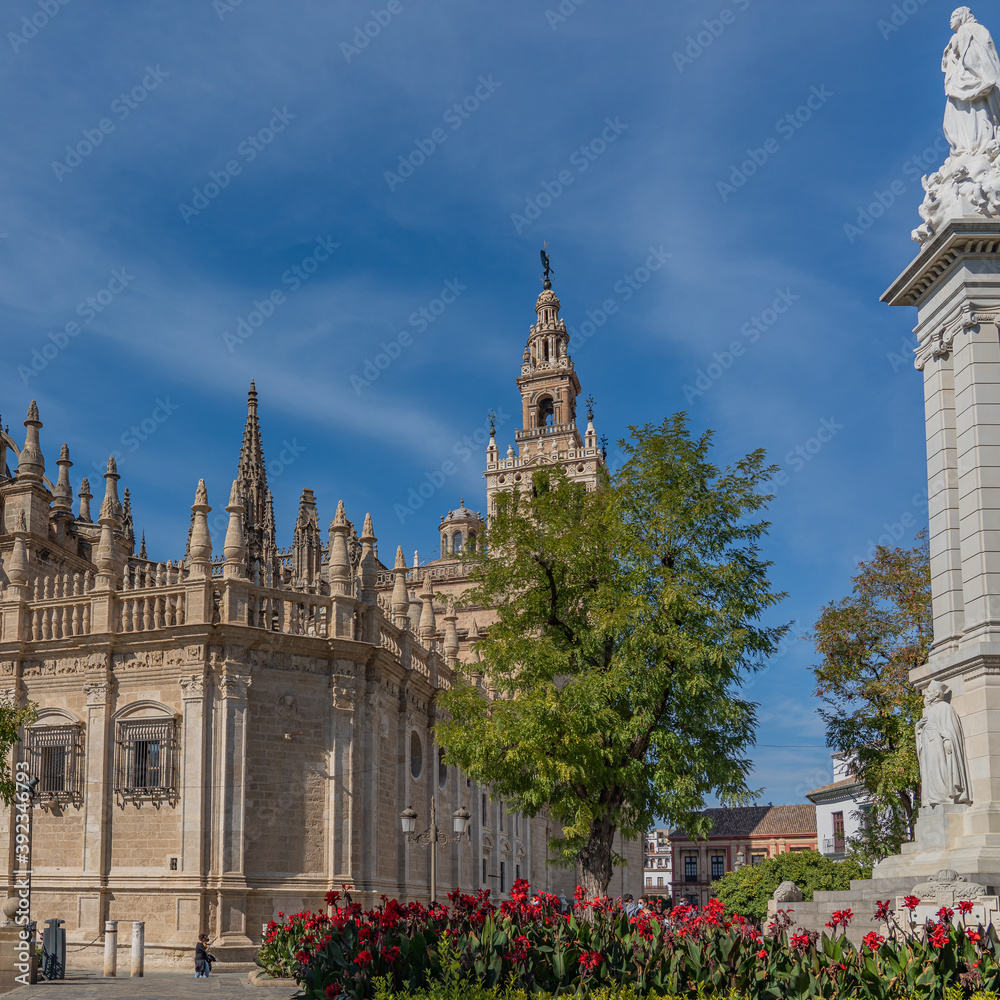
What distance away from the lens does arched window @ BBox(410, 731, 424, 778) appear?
113 ft

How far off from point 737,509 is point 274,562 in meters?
28.3

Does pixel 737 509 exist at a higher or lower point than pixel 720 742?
higher

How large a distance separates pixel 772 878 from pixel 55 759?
56.0 m

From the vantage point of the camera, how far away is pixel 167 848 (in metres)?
27.6

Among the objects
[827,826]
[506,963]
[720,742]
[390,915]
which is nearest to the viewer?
[506,963]

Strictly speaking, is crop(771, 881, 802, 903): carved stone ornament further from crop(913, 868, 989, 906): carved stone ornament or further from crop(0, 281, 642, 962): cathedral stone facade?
crop(0, 281, 642, 962): cathedral stone facade

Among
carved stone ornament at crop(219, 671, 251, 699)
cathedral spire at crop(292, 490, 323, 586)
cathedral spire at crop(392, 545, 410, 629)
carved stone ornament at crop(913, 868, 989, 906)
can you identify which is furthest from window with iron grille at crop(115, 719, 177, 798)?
cathedral spire at crop(292, 490, 323, 586)

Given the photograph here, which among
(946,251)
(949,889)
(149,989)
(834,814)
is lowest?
(834,814)

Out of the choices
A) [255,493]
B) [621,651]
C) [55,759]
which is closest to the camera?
[621,651]

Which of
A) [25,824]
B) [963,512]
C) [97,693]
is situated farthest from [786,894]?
[25,824]

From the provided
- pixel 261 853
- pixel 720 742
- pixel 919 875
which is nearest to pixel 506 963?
pixel 919 875

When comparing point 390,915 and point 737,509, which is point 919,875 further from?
point 737,509

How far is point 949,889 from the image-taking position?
13734mm

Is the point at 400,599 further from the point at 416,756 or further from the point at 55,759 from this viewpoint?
the point at 55,759
